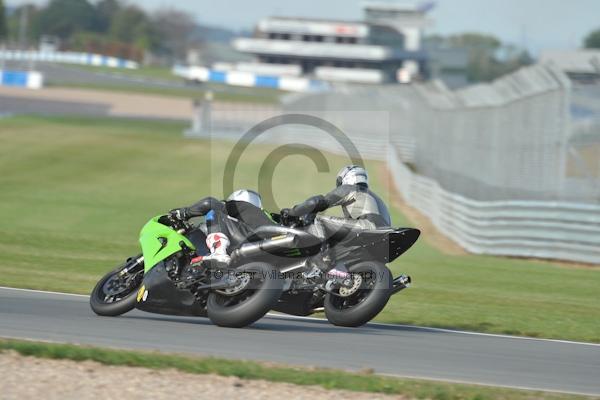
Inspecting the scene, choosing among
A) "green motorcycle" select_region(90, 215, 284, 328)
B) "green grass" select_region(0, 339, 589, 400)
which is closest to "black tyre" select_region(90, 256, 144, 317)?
"green motorcycle" select_region(90, 215, 284, 328)

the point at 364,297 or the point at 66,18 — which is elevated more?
the point at 66,18

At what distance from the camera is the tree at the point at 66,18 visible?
174 metres

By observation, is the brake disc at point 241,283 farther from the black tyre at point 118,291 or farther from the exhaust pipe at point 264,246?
the black tyre at point 118,291

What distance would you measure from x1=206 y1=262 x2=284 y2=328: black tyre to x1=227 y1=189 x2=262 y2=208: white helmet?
785 millimetres

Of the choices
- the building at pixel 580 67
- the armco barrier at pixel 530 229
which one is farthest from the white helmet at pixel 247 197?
the armco barrier at pixel 530 229

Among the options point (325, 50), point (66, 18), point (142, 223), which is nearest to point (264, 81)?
point (325, 50)

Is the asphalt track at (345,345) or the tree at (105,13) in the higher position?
the tree at (105,13)

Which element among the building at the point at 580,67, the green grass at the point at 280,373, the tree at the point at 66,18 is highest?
the tree at the point at 66,18

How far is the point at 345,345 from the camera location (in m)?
9.40

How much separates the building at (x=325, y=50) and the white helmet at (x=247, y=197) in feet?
437

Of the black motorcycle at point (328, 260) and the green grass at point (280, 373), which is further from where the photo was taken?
the black motorcycle at point (328, 260)

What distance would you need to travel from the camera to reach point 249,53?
498ft

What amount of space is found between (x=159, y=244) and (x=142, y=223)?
1196cm

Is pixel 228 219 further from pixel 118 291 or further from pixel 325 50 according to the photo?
pixel 325 50
